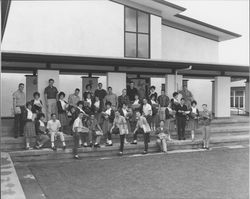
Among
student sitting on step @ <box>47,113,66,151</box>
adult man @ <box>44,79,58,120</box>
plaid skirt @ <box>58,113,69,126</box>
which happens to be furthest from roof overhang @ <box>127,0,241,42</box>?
student sitting on step @ <box>47,113,66,151</box>

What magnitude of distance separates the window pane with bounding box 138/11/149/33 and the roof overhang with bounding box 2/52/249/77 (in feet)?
9.75

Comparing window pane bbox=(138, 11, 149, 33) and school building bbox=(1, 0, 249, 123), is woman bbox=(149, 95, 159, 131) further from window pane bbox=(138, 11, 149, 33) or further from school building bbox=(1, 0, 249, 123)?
window pane bbox=(138, 11, 149, 33)

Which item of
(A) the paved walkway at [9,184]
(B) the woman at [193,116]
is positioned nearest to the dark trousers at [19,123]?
(A) the paved walkway at [9,184]

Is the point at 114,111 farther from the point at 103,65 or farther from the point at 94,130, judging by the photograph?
the point at 103,65

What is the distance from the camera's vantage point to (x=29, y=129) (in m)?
9.12

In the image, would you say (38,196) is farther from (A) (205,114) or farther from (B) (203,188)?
(A) (205,114)

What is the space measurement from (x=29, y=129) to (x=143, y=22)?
9278 millimetres

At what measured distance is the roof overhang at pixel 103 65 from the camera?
11.1 metres

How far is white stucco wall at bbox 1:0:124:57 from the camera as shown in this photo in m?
14.2

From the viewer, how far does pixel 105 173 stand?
24.6ft

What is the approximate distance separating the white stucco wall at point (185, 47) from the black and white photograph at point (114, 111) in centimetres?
7

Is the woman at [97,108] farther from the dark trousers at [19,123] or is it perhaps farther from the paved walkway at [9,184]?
the paved walkway at [9,184]

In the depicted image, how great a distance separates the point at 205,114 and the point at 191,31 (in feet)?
33.6

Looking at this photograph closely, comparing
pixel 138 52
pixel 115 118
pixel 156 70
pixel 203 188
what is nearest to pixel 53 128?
pixel 115 118
